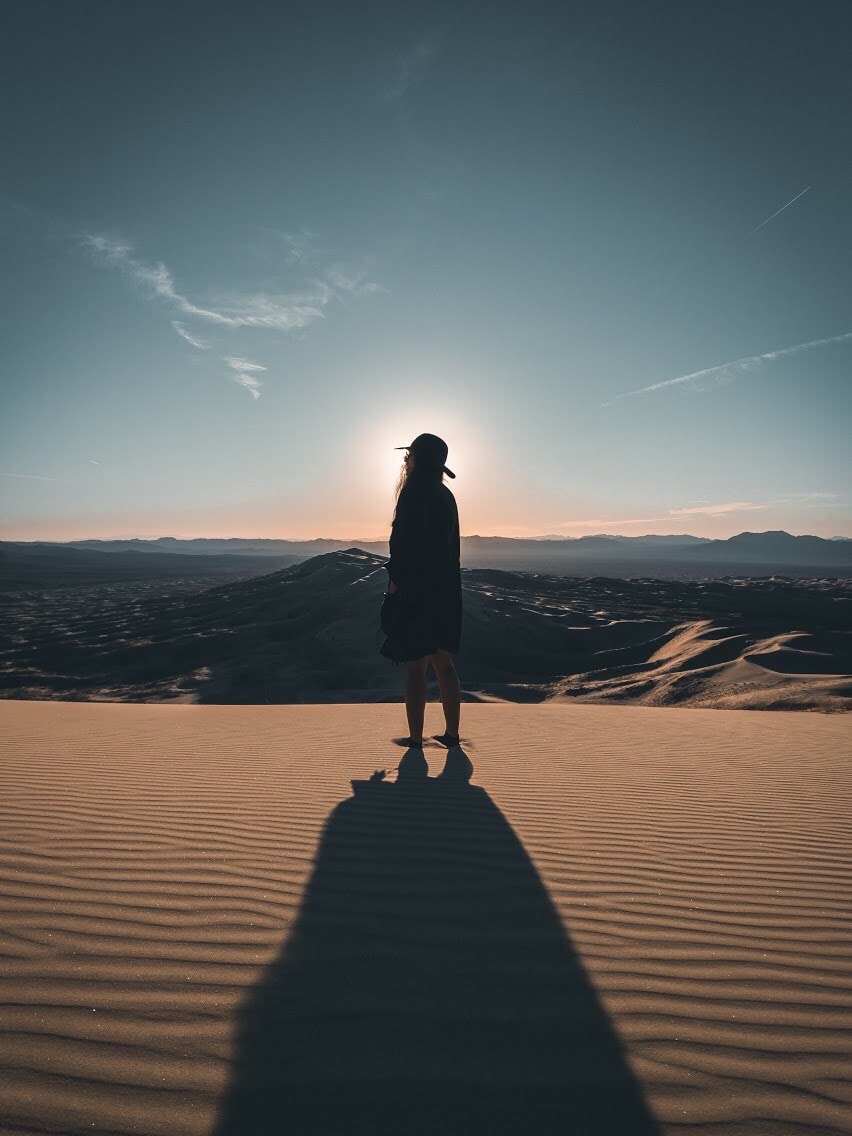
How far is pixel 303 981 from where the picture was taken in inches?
76.8

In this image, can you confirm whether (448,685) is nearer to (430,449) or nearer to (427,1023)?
(430,449)

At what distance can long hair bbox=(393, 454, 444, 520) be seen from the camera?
516 cm

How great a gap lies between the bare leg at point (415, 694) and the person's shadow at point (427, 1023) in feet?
7.85

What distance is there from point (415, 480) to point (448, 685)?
1.70 metres

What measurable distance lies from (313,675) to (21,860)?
10.9 m

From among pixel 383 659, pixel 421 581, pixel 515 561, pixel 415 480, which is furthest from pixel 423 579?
pixel 515 561

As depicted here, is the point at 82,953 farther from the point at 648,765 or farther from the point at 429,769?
the point at 648,765

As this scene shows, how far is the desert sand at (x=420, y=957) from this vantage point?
1.54 meters

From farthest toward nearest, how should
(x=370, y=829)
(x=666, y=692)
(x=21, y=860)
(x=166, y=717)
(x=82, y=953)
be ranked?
(x=666, y=692) → (x=166, y=717) → (x=370, y=829) → (x=21, y=860) → (x=82, y=953)

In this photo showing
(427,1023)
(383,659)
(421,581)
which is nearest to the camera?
(427,1023)

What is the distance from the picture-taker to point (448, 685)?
17.0ft

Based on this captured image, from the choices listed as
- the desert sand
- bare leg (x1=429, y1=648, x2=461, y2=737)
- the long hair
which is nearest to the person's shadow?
the desert sand

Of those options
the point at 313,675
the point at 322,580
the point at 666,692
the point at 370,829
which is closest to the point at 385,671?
the point at 313,675

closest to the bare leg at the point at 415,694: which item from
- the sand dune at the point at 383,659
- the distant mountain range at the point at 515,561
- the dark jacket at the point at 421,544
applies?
the dark jacket at the point at 421,544
